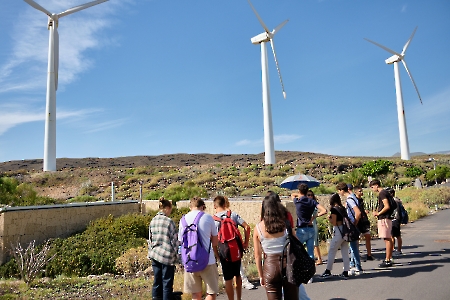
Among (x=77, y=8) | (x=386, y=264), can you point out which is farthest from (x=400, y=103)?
(x=386, y=264)

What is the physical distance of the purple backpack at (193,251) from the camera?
527 centimetres

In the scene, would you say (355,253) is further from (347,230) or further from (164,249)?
(164,249)

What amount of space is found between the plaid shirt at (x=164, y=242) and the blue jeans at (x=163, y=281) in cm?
13

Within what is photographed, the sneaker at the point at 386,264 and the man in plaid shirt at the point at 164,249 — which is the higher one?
the man in plaid shirt at the point at 164,249

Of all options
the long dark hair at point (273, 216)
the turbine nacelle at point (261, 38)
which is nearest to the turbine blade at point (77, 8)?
the turbine nacelle at point (261, 38)

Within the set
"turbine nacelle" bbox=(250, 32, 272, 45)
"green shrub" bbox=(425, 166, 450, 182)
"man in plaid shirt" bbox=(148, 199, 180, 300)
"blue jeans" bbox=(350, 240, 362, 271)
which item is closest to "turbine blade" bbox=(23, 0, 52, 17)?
"turbine nacelle" bbox=(250, 32, 272, 45)

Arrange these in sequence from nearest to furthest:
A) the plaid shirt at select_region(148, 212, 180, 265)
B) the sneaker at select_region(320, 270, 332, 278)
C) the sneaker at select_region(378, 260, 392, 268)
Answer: the plaid shirt at select_region(148, 212, 180, 265) → the sneaker at select_region(320, 270, 332, 278) → the sneaker at select_region(378, 260, 392, 268)

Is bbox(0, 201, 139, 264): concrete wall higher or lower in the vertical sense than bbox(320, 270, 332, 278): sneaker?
higher

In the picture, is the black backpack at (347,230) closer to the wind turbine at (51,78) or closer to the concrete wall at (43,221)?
the concrete wall at (43,221)

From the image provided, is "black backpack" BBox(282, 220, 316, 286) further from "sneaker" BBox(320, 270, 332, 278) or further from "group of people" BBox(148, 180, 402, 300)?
"sneaker" BBox(320, 270, 332, 278)

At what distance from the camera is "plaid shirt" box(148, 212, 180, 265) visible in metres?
5.64

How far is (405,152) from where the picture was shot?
6259 cm

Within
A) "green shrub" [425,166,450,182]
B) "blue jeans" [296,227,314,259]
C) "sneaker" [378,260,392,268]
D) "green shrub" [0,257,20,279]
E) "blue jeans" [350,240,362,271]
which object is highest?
"green shrub" [425,166,450,182]

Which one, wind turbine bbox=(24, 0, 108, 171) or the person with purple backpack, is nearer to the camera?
the person with purple backpack
